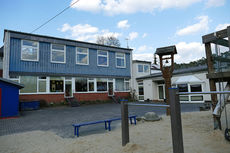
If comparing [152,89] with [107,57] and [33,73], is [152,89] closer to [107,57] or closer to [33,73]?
[107,57]

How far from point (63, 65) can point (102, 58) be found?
501cm

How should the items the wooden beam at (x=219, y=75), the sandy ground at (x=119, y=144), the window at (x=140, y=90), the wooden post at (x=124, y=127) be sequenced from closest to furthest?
1. the sandy ground at (x=119, y=144)
2. the wooden post at (x=124, y=127)
3. the wooden beam at (x=219, y=75)
4. the window at (x=140, y=90)

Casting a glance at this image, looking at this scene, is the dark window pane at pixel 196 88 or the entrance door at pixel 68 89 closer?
the dark window pane at pixel 196 88

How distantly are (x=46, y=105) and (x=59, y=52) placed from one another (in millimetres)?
5526

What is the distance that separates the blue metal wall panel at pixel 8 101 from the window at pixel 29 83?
4.40 meters

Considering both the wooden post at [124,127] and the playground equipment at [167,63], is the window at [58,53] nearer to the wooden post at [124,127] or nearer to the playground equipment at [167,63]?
the playground equipment at [167,63]

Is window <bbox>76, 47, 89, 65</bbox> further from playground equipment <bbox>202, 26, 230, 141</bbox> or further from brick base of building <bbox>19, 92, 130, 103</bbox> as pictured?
playground equipment <bbox>202, 26, 230, 141</bbox>

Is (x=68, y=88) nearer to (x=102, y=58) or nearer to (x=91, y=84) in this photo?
(x=91, y=84)

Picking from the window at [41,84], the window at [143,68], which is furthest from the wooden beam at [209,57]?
the window at [143,68]

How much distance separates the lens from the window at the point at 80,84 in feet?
56.6

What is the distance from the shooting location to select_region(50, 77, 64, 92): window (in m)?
15.7

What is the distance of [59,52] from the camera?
16.5m

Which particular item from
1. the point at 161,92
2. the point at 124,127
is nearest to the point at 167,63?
the point at 124,127

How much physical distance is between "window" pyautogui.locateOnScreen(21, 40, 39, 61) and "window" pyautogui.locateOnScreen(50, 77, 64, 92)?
257 cm
